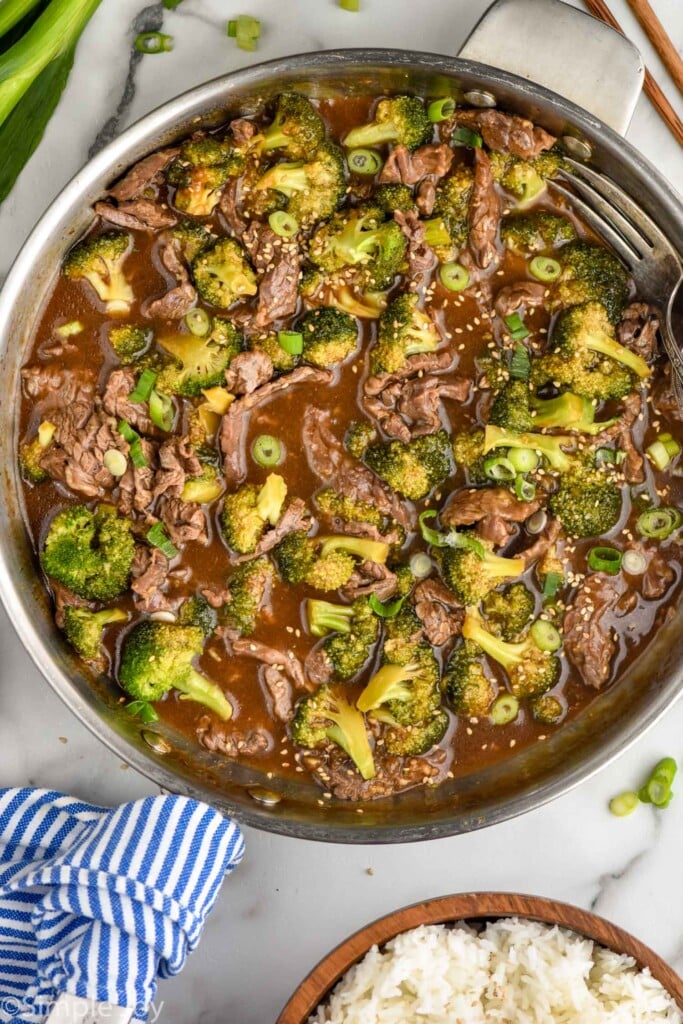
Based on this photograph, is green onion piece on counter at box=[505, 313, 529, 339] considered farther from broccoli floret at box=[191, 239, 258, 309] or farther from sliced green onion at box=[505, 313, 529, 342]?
broccoli floret at box=[191, 239, 258, 309]

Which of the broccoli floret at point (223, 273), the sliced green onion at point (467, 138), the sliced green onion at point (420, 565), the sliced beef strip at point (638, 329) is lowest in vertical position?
the sliced green onion at point (420, 565)

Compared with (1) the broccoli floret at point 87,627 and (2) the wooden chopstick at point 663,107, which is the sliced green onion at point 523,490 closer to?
(2) the wooden chopstick at point 663,107

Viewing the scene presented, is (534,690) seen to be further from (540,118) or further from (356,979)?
(540,118)

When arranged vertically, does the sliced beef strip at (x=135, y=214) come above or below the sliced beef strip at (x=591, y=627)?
above

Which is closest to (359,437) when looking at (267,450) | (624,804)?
(267,450)

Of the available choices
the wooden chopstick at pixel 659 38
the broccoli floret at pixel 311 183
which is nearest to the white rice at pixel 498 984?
the broccoli floret at pixel 311 183

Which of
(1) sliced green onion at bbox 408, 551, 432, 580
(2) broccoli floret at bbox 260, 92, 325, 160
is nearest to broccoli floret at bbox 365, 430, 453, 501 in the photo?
(1) sliced green onion at bbox 408, 551, 432, 580
